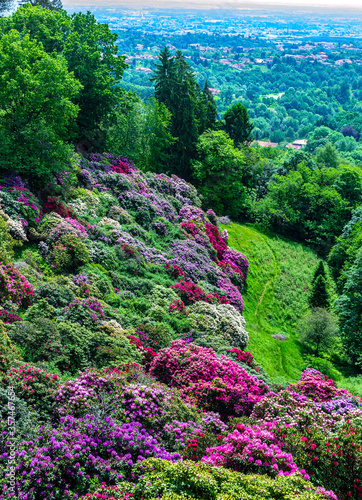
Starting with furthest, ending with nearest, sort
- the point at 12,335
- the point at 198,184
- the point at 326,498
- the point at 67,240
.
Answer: the point at 198,184 → the point at 67,240 → the point at 12,335 → the point at 326,498

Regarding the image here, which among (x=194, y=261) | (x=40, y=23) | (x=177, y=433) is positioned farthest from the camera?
(x=40, y=23)

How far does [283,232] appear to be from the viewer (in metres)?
58.2

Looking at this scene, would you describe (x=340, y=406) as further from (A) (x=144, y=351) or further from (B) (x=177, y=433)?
(A) (x=144, y=351)

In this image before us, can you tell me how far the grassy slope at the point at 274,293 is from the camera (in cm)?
3072

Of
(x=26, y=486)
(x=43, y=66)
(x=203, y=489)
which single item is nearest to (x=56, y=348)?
(x=26, y=486)

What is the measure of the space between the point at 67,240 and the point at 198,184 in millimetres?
35806

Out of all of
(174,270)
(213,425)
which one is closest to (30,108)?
(174,270)

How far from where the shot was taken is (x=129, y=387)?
13562mm

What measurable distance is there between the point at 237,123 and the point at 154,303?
50770mm

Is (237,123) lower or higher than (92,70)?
lower

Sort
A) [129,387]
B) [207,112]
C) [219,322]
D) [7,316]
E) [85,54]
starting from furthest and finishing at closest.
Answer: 1. [207,112]
2. [85,54]
3. [219,322]
4. [7,316]
5. [129,387]

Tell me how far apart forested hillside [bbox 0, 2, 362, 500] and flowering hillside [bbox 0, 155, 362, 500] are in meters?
0.07

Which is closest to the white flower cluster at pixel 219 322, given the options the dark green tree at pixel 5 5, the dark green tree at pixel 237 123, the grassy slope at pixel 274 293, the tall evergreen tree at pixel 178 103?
the grassy slope at pixel 274 293

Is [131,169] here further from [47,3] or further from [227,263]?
[47,3]
